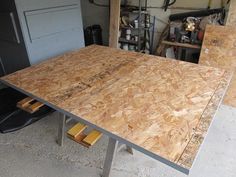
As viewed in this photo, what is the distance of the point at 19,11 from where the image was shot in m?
2.34

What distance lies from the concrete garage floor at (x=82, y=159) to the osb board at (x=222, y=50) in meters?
0.57

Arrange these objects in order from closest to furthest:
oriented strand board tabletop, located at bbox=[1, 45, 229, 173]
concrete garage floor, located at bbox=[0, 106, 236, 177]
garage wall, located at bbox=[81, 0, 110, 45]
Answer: oriented strand board tabletop, located at bbox=[1, 45, 229, 173] < concrete garage floor, located at bbox=[0, 106, 236, 177] < garage wall, located at bbox=[81, 0, 110, 45]

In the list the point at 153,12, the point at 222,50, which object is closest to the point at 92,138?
the point at 222,50

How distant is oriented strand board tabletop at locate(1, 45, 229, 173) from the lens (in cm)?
114

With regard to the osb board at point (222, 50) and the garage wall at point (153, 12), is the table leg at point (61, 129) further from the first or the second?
the garage wall at point (153, 12)

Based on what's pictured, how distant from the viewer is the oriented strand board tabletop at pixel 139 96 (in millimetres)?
1138

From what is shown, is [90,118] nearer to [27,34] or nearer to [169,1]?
[27,34]

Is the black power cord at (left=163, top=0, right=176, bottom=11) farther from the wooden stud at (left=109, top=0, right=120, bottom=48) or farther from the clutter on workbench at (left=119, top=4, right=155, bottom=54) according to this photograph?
the wooden stud at (left=109, top=0, right=120, bottom=48)

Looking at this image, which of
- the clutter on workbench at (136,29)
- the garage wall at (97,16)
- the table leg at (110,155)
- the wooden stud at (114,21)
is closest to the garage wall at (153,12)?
the garage wall at (97,16)

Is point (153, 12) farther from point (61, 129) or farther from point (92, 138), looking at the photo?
point (92, 138)

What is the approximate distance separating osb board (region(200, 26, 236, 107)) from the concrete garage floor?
57cm

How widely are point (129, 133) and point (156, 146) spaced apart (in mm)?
172

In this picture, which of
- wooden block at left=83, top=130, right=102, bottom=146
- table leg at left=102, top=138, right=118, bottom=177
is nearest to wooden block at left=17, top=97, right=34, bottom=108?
wooden block at left=83, top=130, right=102, bottom=146

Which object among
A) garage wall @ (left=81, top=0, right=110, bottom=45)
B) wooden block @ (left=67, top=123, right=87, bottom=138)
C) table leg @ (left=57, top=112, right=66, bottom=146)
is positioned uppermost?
garage wall @ (left=81, top=0, right=110, bottom=45)
